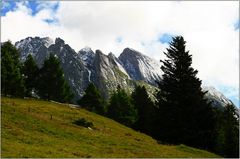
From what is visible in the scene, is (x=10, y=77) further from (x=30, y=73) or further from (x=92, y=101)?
(x=92, y=101)

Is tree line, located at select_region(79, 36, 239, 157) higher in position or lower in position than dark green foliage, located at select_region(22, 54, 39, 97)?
lower

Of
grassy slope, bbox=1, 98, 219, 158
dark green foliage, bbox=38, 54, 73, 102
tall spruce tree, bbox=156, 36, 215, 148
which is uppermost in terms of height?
dark green foliage, bbox=38, 54, 73, 102

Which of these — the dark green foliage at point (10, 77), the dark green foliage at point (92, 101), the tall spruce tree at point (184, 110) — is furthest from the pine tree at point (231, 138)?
the dark green foliage at point (10, 77)

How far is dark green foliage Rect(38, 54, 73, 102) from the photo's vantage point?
93.4 metres

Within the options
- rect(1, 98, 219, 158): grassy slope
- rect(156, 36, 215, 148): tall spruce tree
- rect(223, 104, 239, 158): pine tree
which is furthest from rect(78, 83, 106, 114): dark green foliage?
rect(1, 98, 219, 158): grassy slope

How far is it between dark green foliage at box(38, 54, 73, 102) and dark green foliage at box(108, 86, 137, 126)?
13591mm

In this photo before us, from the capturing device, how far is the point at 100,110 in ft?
334

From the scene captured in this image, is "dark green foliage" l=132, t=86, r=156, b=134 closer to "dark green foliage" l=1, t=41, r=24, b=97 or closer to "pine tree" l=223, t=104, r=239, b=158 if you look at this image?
"pine tree" l=223, t=104, r=239, b=158

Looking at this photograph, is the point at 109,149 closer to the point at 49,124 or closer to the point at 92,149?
the point at 92,149

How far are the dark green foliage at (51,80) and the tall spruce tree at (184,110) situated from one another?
39546 millimetres

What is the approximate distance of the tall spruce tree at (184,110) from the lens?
5616 cm

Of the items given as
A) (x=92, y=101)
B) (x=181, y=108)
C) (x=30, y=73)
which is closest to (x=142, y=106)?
(x=92, y=101)

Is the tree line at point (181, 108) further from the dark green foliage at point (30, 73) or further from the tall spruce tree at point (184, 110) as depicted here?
the dark green foliage at point (30, 73)

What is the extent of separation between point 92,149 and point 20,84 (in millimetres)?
48037
